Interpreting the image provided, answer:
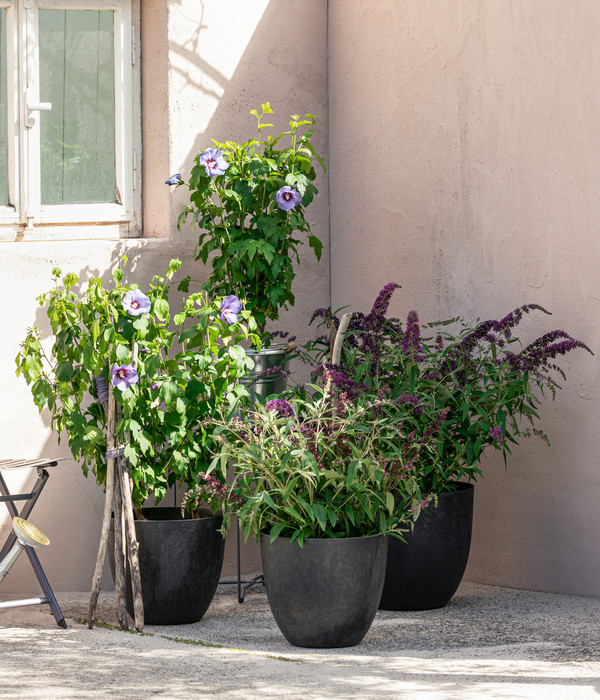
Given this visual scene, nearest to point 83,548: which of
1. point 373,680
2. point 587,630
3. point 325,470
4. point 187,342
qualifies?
point 187,342

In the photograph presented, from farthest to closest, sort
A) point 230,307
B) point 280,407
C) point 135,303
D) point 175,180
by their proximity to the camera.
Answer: point 175,180 < point 230,307 < point 135,303 < point 280,407

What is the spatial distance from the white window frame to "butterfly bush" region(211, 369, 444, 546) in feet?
4.79

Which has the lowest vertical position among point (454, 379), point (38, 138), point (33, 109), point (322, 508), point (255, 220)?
point (322, 508)

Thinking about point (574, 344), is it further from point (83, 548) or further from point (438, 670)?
point (83, 548)

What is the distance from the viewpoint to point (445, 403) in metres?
4.66

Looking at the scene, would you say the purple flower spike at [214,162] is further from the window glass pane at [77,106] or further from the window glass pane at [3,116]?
the window glass pane at [3,116]

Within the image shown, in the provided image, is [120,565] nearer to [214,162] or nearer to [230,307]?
[230,307]

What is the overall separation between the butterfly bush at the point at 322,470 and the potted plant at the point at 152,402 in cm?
21

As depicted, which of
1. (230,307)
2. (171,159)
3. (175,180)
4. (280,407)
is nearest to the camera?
(280,407)

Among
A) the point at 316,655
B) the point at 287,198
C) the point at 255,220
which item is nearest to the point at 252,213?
the point at 255,220

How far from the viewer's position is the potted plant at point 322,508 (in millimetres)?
4082

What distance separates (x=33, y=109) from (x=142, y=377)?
151 cm

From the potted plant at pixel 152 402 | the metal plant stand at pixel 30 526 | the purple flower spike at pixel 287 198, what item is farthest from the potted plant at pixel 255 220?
the metal plant stand at pixel 30 526

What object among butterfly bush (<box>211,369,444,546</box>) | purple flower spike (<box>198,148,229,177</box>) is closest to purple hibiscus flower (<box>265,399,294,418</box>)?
butterfly bush (<box>211,369,444,546</box>)
